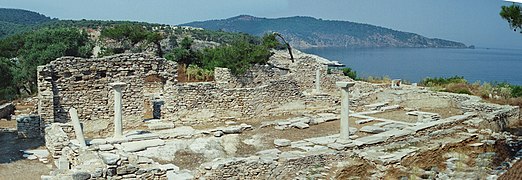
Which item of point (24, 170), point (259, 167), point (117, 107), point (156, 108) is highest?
point (117, 107)

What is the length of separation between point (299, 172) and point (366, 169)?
1596 mm

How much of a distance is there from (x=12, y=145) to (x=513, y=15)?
13.1m

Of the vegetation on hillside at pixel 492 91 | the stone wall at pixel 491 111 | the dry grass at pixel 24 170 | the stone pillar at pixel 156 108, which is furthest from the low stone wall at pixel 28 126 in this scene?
the vegetation on hillside at pixel 492 91

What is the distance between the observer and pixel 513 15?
12.4 metres

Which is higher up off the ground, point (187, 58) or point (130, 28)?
point (130, 28)

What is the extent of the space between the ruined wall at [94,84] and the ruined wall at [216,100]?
0.72 m

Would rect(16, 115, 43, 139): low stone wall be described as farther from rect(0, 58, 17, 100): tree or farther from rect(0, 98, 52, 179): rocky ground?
rect(0, 58, 17, 100): tree

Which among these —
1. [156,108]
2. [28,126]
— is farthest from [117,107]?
[156,108]

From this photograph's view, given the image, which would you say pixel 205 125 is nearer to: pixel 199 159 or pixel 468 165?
pixel 199 159

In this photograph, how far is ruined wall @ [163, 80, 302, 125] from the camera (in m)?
15.3

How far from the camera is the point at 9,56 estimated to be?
29.7 metres

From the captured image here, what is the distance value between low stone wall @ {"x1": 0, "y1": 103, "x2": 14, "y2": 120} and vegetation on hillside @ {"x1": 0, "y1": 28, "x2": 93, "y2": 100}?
6505 millimetres

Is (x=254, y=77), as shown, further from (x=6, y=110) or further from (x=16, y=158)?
(x=16, y=158)

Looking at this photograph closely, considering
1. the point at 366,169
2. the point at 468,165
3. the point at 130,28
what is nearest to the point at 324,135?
the point at 366,169
